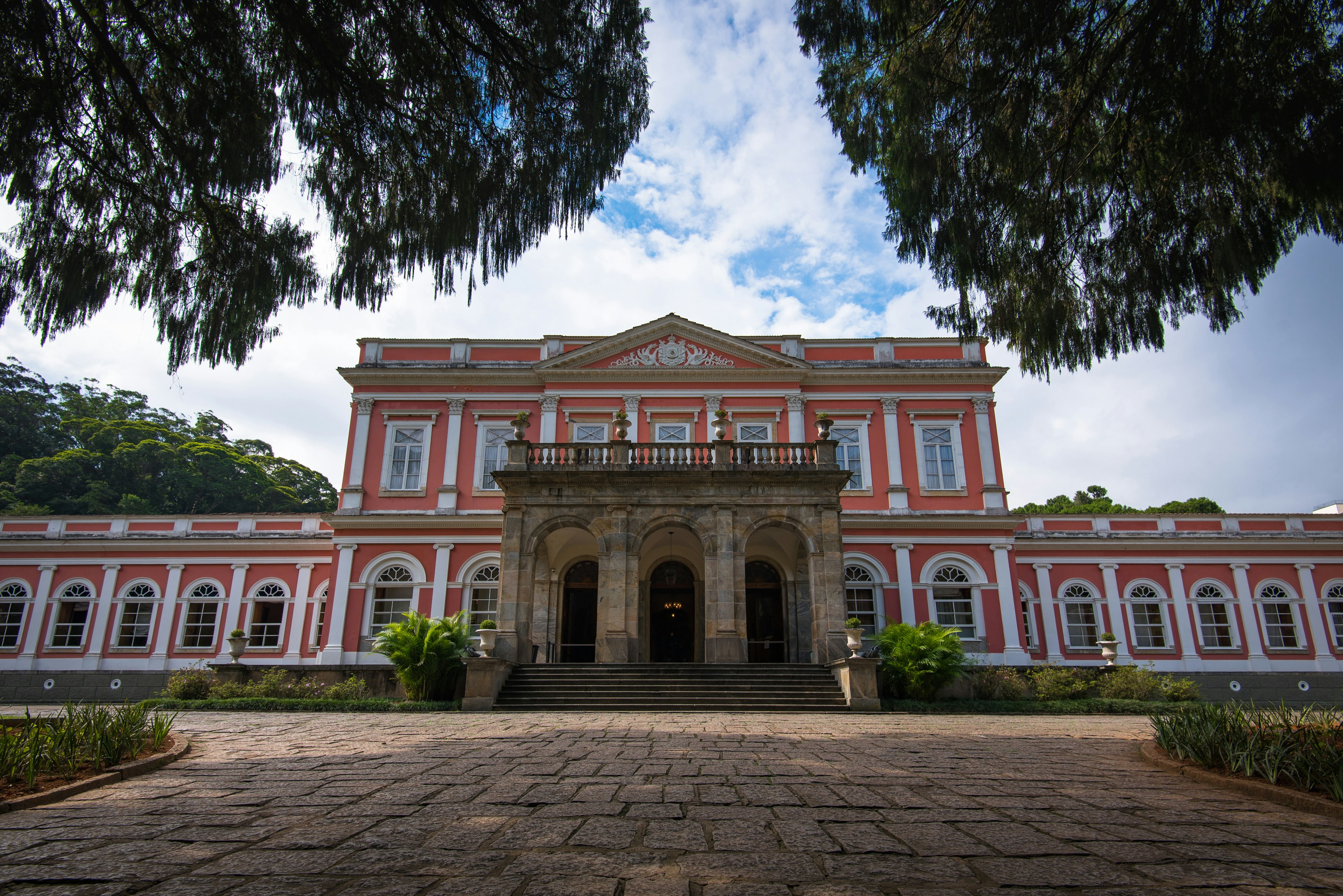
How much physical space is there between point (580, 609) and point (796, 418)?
8166mm

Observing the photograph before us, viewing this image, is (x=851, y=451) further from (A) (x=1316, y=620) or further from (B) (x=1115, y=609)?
(A) (x=1316, y=620)

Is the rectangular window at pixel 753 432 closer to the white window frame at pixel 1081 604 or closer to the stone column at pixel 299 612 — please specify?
the white window frame at pixel 1081 604

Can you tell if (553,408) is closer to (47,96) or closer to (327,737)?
(327,737)

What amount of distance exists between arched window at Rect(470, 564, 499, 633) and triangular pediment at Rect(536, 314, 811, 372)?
19.8ft

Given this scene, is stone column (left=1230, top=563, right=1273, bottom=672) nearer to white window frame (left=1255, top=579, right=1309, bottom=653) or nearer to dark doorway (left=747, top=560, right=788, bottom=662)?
white window frame (left=1255, top=579, right=1309, bottom=653)

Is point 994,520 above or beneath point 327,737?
above

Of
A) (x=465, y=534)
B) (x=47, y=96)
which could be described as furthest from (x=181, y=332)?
(x=465, y=534)

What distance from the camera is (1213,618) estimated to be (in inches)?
877

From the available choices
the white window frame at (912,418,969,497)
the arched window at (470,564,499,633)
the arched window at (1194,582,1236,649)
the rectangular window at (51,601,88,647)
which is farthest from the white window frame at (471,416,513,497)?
the arched window at (1194,582,1236,649)

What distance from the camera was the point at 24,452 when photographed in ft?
127

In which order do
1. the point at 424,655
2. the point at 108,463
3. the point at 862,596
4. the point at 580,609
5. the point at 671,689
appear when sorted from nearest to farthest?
the point at 671,689 → the point at 424,655 → the point at 580,609 → the point at 862,596 → the point at 108,463

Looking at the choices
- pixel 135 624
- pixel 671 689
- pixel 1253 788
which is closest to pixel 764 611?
pixel 671 689

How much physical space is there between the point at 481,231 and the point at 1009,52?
421 cm

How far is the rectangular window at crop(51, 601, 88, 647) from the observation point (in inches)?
880
